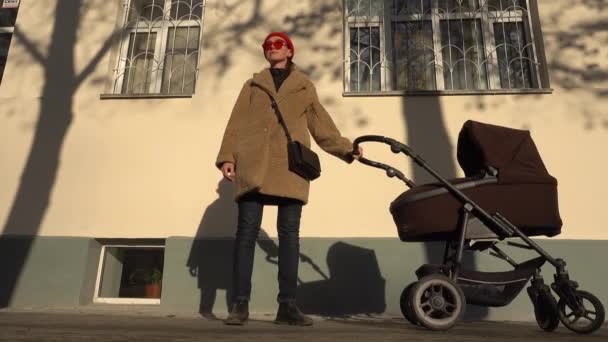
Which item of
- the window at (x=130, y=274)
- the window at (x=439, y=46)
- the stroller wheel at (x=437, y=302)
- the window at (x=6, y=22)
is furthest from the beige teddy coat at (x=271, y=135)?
the window at (x=6, y=22)

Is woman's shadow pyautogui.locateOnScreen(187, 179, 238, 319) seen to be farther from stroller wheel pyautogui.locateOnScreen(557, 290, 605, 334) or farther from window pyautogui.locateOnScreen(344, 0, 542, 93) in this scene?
stroller wheel pyautogui.locateOnScreen(557, 290, 605, 334)

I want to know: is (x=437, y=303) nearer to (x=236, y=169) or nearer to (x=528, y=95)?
(x=236, y=169)

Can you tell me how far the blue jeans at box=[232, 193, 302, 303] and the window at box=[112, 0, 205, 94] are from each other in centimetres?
240

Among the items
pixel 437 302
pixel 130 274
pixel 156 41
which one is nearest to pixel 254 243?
pixel 437 302

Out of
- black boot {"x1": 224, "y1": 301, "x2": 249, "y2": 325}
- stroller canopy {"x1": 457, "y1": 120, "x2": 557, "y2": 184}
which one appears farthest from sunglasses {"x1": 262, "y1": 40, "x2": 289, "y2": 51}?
black boot {"x1": 224, "y1": 301, "x2": 249, "y2": 325}

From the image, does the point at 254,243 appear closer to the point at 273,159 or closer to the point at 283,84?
the point at 273,159

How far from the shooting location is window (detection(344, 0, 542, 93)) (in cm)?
427

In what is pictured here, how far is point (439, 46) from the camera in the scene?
439cm

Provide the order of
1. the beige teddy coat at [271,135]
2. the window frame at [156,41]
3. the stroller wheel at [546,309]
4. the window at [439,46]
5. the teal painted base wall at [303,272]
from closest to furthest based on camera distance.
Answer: the stroller wheel at [546,309]
the beige teddy coat at [271,135]
the teal painted base wall at [303,272]
the window at [439,46]
the window frame at [156,41]

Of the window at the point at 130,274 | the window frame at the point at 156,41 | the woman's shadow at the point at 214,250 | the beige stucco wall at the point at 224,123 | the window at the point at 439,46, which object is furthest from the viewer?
the window frame at the point at 156,41

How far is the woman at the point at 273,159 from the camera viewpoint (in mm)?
2303

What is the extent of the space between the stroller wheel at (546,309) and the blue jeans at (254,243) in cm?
128

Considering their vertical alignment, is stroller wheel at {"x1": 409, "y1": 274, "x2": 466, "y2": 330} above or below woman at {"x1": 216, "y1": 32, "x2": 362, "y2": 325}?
below

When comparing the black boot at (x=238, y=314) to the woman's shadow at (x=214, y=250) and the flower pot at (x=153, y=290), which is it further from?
the flower pot at (x=153, y=290)
